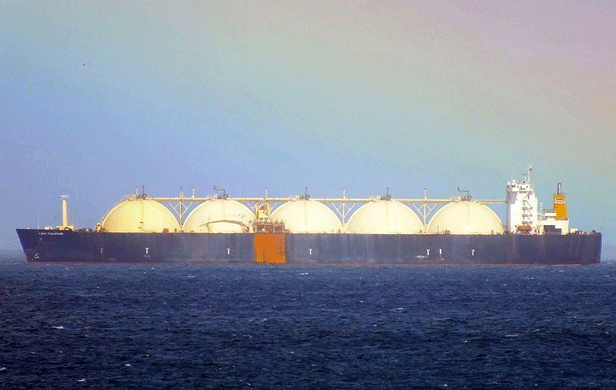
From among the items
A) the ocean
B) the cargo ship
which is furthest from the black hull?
the ocean

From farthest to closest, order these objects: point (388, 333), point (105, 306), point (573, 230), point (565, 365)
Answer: point (573, 230)
point (105, 306)
point (388, 333)
point (565, 365)

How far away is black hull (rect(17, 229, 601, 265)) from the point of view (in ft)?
323

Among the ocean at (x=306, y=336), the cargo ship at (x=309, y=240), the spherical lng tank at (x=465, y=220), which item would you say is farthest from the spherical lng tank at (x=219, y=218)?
the ocean at (x=306, y=336)

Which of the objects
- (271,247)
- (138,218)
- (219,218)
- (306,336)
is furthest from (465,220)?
(306,336)

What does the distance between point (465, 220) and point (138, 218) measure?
3665cm

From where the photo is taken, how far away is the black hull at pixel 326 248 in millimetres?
98375

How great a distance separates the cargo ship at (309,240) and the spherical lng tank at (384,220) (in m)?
0.11

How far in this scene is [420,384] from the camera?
31.9m

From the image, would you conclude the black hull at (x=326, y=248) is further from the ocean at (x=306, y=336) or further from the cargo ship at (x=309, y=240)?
the ocean at (x=306, y=336)

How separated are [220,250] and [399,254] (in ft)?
63.2

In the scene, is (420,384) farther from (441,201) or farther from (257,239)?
(441,201)

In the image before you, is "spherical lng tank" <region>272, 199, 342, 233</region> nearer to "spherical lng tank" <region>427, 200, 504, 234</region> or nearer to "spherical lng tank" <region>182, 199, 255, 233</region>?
"spherical lng tank" <region>182, 199, 255, 233</region>

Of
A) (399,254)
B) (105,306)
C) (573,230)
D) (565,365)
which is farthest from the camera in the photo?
(573,230)

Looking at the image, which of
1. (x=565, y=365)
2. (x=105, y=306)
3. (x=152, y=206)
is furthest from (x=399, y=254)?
(x=565, y=365)
